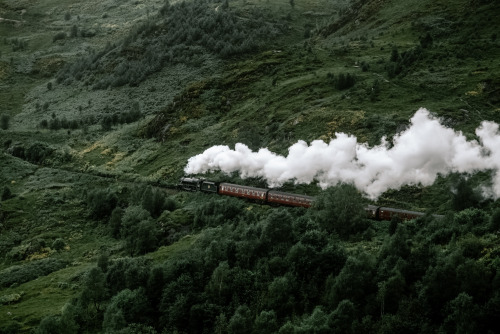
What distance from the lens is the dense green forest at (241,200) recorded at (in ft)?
138

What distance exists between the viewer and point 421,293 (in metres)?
38.7

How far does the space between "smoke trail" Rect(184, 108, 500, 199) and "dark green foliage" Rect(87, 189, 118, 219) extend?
24.1 meters

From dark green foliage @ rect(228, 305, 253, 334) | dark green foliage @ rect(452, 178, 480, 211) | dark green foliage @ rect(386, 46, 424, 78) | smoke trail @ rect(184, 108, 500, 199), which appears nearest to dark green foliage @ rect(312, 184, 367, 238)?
smoke trail @ rect(184, 108, 500, 199)

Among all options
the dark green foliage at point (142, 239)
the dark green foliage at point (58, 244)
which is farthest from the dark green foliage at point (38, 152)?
the dark green foliage at point (142, 239)

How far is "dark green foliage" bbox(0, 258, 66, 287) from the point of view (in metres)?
65.2

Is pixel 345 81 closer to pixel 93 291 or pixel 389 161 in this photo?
pixel 389 161

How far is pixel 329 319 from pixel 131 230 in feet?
127

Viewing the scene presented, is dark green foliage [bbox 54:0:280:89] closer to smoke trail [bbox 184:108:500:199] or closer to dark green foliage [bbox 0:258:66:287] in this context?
smoke trail [bbox 184:108:500:199]

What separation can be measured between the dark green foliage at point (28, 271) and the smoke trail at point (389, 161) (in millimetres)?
29689

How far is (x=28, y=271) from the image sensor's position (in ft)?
220

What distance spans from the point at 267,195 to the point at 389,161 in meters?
17.7

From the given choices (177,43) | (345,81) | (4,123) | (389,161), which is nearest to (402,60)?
(345,81)

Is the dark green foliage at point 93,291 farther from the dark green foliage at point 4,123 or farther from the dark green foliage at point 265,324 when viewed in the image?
the dark green foliage at point 4,123

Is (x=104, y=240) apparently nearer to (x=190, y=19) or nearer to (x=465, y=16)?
(x=465, y=16)
